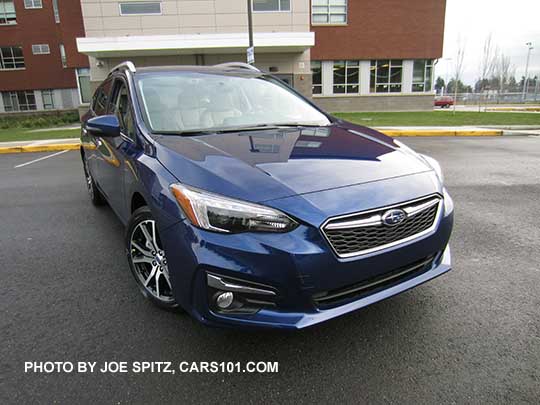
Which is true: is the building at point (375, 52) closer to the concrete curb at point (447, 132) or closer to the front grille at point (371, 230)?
the concrete curb at point (447, 132)

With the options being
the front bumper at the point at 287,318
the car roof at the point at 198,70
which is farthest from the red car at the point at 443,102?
the front bumper at the point at 287,318

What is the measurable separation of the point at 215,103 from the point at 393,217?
1891 millimetres

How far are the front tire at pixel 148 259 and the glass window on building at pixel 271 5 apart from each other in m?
23.0

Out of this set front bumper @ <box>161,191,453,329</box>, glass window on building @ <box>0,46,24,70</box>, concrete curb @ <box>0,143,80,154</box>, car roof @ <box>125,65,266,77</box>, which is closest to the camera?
front bumper @ <box>161,191,453,329</box>

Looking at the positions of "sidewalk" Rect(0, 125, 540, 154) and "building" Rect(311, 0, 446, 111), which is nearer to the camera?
"sidewalk" Rect(0, 125, 540, 154)

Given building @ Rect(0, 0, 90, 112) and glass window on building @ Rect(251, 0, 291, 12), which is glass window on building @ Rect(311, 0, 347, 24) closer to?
glass window on building @ Rect(251, 0, 291, 12)

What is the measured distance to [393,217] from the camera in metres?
2.08

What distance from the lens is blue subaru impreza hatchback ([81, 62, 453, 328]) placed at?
6.32 ft

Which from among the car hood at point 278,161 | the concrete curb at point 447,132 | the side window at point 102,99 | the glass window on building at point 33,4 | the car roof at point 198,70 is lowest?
the concrete curb at point 447,132

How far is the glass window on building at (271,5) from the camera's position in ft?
74.6

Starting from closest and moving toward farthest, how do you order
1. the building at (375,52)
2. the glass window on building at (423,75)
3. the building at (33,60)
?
1. the building at (375,52)
2. the glass window on building at (423,75)
3. the building at (33,60)

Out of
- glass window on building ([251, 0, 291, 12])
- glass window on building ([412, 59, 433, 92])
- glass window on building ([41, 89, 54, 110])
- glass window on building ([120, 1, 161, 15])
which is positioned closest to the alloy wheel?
glass window on building ([120, 1, 161, 15])

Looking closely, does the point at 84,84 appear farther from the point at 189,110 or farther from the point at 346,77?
the point at 189,110

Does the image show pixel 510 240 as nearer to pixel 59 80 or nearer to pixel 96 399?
pixel 96 399
